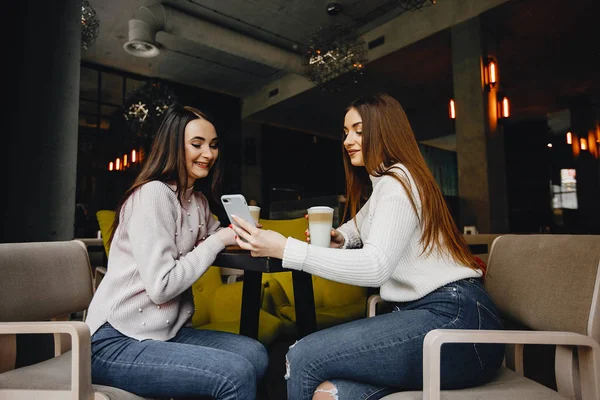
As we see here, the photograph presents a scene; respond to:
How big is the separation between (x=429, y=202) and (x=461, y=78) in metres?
4.94

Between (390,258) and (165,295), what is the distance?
653mm

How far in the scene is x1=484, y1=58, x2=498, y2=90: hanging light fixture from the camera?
5.35m

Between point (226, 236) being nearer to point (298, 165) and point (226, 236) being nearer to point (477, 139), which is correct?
point (477, 139)

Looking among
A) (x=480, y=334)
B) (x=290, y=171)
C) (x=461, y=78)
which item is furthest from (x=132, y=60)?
(x=480, y=334)

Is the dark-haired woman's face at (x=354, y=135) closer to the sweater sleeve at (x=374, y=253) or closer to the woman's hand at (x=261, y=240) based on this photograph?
the sweater sleeve at (x=374, y=253)

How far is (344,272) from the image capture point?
1145 mm

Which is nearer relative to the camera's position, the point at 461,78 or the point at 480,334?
the point at 480,334

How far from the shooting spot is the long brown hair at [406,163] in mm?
1236

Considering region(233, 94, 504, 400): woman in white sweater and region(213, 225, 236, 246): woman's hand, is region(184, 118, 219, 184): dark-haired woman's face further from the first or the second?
region(233, 94, 504, 400): woman in white sweater

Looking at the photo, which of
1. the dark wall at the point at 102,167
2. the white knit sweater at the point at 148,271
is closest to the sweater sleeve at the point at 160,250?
the white knit sweater at the point at 148,271

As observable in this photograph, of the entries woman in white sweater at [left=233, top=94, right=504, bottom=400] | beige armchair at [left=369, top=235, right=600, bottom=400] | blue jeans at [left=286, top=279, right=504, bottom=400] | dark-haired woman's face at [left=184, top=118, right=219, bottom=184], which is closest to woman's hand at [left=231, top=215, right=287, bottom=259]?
woman in white sweater at [left=233, top=94, right=504, bottom=400]

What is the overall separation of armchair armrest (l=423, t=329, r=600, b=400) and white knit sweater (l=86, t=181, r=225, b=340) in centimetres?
70

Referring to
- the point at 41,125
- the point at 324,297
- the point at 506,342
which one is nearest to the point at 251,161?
the point at 324,297

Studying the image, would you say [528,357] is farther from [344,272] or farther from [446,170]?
[446,170]
